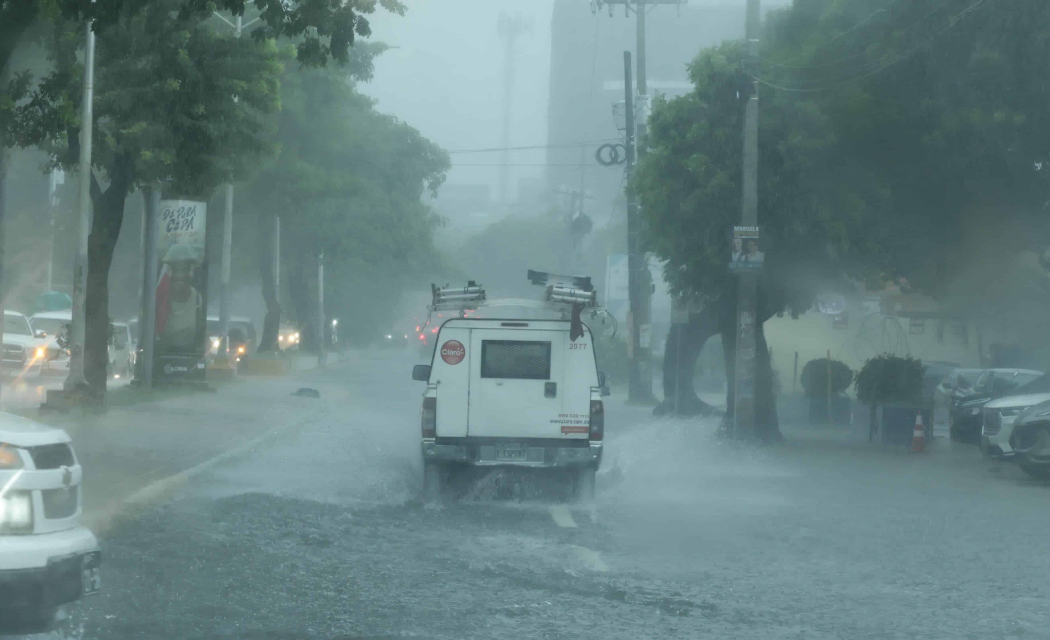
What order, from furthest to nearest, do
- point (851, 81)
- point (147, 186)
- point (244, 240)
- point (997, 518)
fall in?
point (244, 240) < point (147, 186) < point (851, 81) < point (997, 518)

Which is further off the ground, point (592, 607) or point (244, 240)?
point (244, 240)

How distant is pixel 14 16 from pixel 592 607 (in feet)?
28.5

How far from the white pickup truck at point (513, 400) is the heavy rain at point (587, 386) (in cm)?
3

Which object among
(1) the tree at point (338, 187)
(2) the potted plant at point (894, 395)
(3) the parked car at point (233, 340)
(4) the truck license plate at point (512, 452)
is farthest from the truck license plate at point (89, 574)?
(3) the parked car at point (233, 340)

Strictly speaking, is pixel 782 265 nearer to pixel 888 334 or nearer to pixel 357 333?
pixel 888 334

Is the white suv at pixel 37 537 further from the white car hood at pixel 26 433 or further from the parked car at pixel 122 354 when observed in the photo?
the parked car at pixel 122 354

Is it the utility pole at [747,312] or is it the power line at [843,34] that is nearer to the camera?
the utility pole at [747,312]

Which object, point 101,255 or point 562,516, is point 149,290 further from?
point 562,516

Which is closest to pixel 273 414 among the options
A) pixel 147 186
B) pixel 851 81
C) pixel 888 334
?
pixel 147 186

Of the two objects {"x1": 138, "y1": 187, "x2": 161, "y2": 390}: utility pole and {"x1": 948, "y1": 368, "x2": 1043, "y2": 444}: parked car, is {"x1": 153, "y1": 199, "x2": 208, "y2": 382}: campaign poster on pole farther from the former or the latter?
{"x1": 948, "y1": 368, "x2": 1043, "y2": 444}: parked car

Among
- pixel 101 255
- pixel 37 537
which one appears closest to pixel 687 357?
pixel 101 255

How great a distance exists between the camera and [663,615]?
28.5 ft

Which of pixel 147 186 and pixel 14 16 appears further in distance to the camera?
pixel 147 186

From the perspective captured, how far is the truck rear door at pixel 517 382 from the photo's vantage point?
47.2 feet
